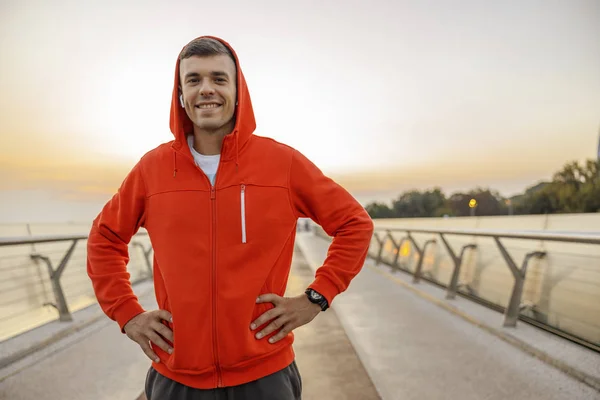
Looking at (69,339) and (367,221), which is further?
(69,339)

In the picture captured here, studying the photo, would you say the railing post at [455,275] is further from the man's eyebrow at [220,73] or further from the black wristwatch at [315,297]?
the man's eyebrow at [220,73]

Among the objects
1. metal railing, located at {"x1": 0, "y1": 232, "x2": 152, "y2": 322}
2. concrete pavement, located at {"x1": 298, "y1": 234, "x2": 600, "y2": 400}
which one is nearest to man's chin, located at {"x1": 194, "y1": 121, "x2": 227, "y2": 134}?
concrete pavement, located at {"x1": 298, "y1": 234, "x2": 600, "y2": 400}

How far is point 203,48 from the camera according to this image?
4.99ft

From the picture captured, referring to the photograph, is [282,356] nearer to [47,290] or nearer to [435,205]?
[47,290]

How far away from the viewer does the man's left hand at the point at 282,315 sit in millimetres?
1407

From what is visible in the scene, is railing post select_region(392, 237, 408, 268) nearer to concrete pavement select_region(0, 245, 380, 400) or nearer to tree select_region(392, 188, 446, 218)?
concrete pavement select_region(0, 245, 380, 400)

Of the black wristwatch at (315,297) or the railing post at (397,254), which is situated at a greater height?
the black wristwatch at (315,297)

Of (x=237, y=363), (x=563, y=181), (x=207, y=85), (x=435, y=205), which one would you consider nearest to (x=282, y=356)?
(x=237, y=363)

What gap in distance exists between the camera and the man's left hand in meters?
1.41

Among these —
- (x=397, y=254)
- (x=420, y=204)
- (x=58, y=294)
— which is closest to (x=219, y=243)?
(x=58, y=294)

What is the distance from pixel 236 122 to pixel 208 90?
141 millimetres

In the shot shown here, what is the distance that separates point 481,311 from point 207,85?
15.5ft

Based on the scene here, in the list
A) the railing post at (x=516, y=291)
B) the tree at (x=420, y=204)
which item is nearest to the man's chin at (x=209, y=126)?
the railing post at (x=516, y=291)

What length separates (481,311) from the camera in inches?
205
